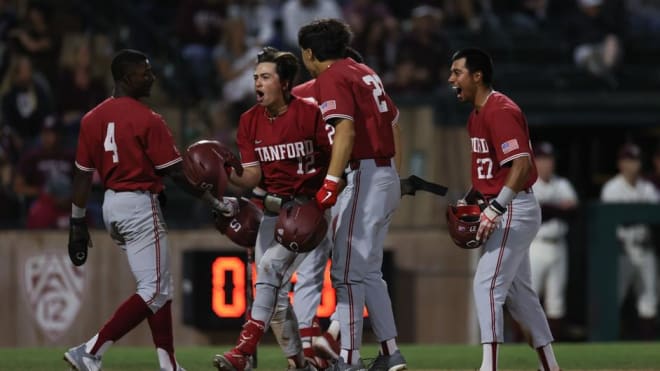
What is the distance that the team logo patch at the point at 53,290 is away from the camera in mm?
13172

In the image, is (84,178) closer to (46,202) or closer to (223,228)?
(223,228)

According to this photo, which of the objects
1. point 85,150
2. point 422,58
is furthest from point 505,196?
point 422,58

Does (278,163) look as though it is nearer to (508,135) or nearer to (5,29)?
(508,135)

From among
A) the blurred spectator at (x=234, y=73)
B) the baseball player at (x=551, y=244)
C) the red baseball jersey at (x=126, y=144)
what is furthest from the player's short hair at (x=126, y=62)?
the baseball player at (x=551, y=244)

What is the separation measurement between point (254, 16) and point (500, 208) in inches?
364

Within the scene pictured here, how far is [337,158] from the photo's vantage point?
794cm

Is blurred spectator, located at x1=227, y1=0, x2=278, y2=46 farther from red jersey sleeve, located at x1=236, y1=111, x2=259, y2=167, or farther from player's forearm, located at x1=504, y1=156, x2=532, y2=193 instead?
player's forearm, located at x1=504, y1=156, x2=532, y2=193

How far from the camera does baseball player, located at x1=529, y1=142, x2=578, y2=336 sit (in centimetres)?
1380

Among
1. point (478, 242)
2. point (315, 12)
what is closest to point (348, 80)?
point (478, 242)

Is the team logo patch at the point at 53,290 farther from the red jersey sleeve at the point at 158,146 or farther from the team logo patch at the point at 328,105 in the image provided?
the team logo patch at the point at 328,105

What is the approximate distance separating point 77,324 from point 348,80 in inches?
230

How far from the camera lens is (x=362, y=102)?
8266mm

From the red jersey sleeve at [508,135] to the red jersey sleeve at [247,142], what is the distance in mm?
1349

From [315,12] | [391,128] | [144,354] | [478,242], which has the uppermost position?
[315,12]
